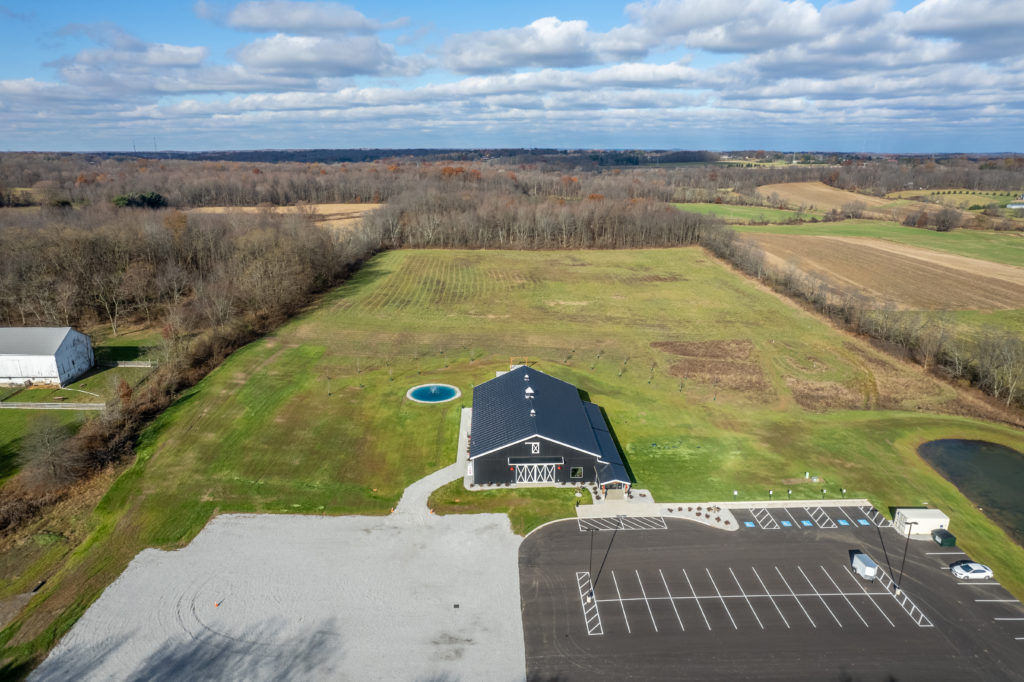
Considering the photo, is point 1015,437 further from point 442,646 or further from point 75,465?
point 75,465

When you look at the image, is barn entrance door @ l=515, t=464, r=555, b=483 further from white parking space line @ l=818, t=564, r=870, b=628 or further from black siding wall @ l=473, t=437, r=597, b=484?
white parking space line @ l=818, t=564, r=870, b=628

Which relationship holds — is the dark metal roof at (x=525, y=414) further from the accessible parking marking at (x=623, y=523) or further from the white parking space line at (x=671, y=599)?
the white parking space line at (x=671, y=599)

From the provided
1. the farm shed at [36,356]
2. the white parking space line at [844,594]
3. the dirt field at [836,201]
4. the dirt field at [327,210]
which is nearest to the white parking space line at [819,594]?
the white parking space line at [844,594]

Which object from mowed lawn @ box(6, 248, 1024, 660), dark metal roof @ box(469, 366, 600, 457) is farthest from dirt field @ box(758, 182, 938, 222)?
dark metal roof @ box(469, 366, 600, 457)

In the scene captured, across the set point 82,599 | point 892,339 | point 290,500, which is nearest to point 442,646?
point 290,500

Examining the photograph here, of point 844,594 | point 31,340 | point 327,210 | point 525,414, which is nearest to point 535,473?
point 525,414
